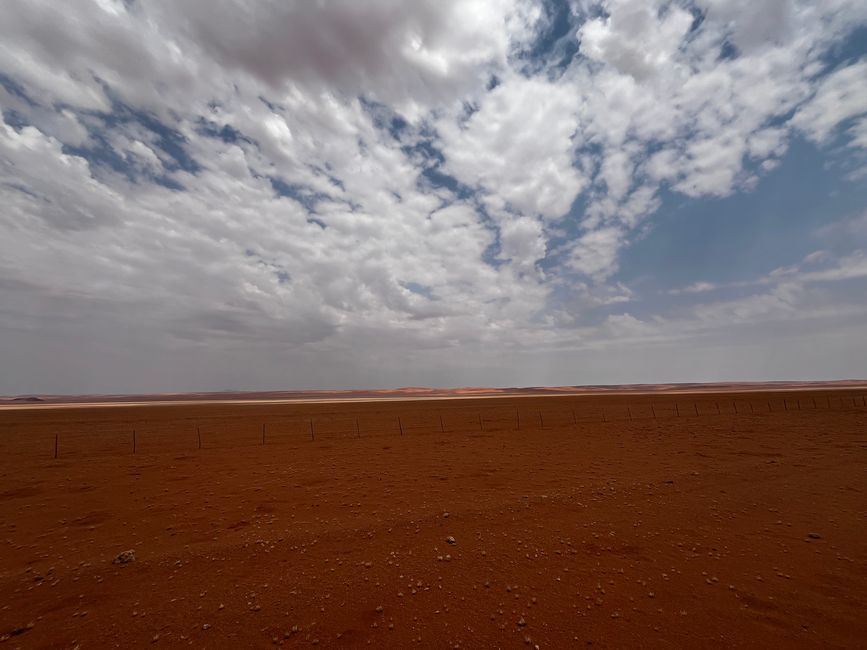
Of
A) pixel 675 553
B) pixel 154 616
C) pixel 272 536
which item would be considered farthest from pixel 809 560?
pixel 154 616

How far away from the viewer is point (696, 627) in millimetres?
6445

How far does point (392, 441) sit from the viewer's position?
25.5 metres

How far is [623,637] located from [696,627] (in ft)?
4.42

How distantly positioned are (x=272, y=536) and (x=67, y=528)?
6.66m

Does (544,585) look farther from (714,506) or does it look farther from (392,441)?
(392,441)

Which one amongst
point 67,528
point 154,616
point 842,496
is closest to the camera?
point 154,616

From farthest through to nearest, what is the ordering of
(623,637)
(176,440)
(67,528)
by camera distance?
(176,440) → (67,528) → (623,637)

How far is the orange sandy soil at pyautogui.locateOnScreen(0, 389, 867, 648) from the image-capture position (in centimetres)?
661

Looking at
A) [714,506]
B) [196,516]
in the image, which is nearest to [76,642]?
[196,516]

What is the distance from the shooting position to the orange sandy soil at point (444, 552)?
6.61 metres

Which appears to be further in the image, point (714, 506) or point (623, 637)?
point (714, 506)

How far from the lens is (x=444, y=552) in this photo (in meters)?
9.26

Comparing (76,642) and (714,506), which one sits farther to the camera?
(714,506)

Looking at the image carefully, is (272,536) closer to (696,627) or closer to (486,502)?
(486,502)
